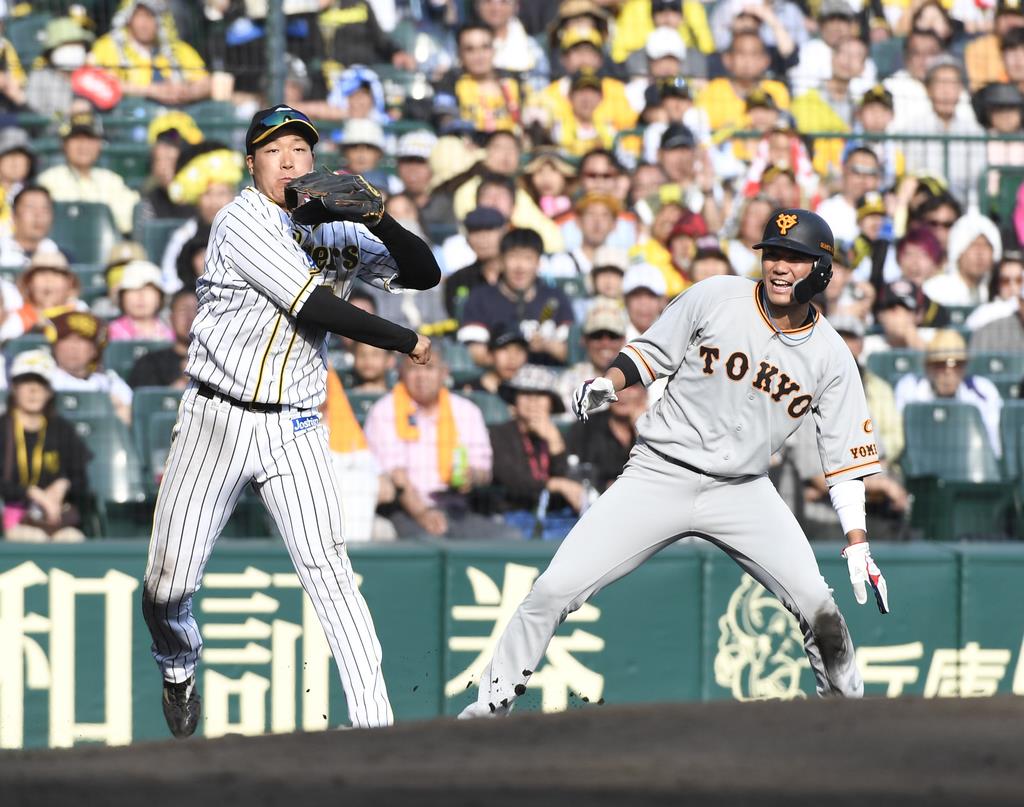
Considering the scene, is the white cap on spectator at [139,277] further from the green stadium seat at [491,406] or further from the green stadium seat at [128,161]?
the green stadium seat at [491,406]

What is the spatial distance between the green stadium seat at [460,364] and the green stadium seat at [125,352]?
1.46 m

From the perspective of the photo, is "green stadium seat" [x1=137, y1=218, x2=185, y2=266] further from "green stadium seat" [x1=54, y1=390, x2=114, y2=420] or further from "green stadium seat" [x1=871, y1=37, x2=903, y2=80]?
"green stadium seat" [x1=871, y1=37, x2=903, y2=80]

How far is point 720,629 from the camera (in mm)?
7371

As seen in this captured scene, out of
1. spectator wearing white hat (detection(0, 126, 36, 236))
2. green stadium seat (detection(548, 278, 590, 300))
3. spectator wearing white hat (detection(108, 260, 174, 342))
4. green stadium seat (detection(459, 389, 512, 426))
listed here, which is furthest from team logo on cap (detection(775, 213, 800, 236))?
spectator wearing white hat (detection(0, 126, 36, 236))

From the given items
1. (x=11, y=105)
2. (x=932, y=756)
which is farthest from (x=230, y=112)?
(x=932, y=756)

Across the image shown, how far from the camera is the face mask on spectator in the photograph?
32.9 ft

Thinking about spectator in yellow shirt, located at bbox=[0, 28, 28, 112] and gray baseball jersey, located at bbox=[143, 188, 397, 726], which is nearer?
gray baseball jersey, located at bbox=[143, 188, 397, 726]

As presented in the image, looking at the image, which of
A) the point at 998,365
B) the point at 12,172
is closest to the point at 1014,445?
the point at 998,365

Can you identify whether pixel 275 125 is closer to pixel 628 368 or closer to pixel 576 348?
pixel 628 368

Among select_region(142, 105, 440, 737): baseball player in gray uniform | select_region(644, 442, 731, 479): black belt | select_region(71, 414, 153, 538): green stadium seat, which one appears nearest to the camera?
select_region(142, 105, 440, 737): baseball player in gray uniform

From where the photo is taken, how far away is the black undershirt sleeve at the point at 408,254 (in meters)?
4.74

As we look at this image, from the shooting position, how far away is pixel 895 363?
8461 millimetres

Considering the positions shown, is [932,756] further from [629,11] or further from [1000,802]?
[629,11]

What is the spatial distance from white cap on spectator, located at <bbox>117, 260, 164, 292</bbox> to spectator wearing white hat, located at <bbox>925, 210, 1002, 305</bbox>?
448 centimetres
